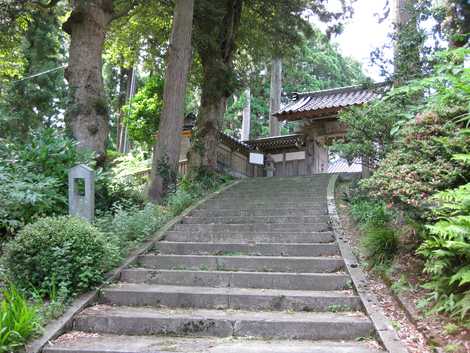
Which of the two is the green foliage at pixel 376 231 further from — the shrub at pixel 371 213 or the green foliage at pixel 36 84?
the green foliage at pixel 36 84

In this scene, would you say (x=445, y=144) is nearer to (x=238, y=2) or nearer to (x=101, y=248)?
(x=101, y=248)

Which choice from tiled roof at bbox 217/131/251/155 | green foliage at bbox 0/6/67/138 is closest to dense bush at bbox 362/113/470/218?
tiled roof at bbox 217/131/251/155

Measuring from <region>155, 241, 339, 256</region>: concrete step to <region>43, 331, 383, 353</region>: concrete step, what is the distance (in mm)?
2427

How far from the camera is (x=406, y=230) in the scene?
19.1 ft

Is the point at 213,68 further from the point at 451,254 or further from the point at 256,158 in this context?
the point at 451,254

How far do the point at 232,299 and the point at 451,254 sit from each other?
2.39 meters

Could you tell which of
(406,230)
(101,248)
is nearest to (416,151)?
(406,230)

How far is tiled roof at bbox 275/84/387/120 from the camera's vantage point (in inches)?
640

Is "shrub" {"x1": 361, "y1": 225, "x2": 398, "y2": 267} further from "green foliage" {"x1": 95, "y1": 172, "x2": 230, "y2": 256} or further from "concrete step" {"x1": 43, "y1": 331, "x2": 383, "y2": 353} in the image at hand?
"green foliage" {"x1": 95, "y1": 172, "x2": 230, "y2": 256}

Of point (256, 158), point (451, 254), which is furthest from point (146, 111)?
point (451, 254)

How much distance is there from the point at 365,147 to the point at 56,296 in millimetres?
5664

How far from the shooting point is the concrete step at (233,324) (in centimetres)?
435

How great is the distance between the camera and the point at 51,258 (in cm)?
493

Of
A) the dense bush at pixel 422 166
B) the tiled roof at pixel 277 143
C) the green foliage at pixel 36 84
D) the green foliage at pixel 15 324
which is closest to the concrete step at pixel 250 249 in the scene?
the dense bush at pixel 422 166
